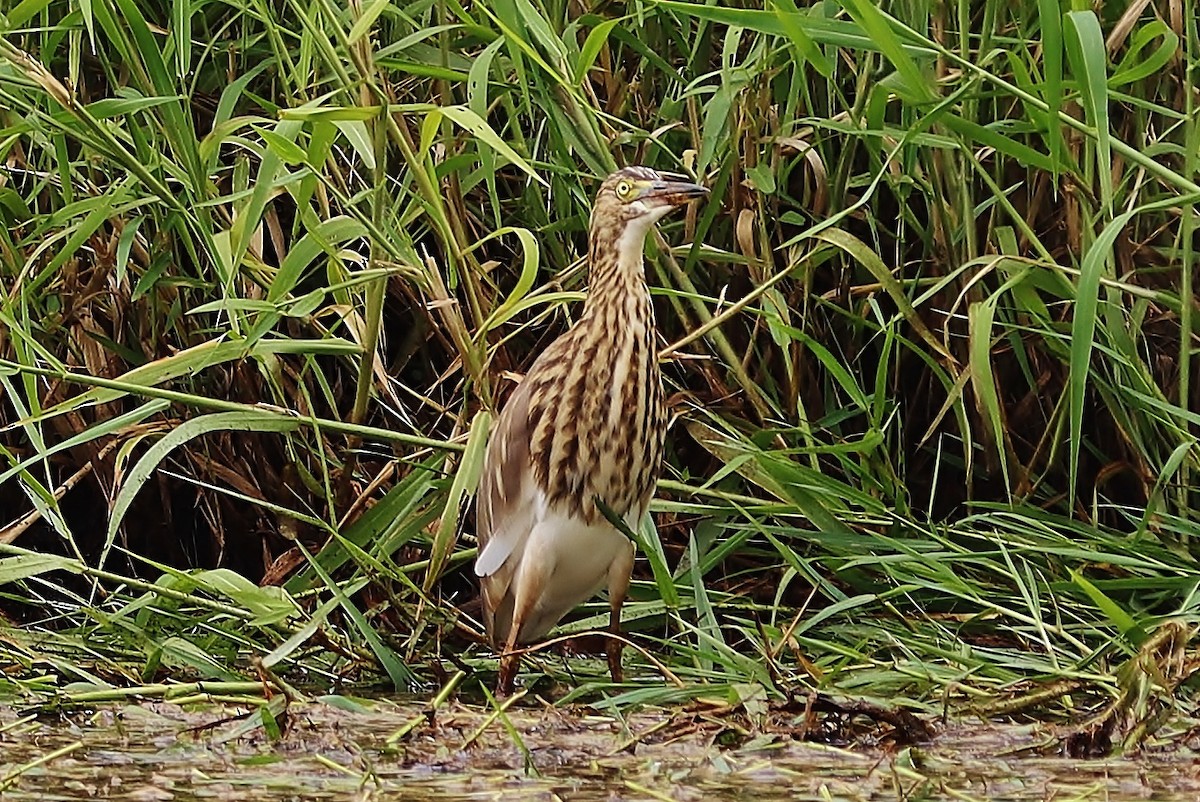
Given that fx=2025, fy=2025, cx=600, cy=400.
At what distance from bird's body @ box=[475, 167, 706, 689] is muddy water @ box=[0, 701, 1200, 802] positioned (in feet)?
1.74

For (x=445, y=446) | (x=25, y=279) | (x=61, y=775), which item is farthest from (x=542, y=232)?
(x=61, y=775)

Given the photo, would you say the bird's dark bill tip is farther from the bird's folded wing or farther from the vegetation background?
the bird's folded wing

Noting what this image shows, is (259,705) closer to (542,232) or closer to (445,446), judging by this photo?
(445,446)

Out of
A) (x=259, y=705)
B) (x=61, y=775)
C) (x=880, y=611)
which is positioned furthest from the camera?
(x=880, y=611)

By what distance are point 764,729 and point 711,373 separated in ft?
3.51

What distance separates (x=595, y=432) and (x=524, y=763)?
3.03 feet

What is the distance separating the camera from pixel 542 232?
362cm

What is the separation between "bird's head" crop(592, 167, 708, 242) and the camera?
3.18m

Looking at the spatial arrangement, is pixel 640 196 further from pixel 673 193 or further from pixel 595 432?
pixel 595 432

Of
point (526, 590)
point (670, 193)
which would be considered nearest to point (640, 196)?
point (670, 193)

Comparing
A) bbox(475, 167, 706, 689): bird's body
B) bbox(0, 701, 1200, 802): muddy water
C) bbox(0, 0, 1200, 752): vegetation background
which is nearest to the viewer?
bbox(0, 701, 1200, 802): muddy water

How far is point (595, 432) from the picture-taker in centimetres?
325

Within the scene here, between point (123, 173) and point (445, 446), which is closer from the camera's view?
point (445, 446)

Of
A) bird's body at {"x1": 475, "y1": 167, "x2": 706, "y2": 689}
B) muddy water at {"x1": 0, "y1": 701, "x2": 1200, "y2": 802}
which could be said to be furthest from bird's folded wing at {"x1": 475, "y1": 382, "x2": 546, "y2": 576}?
muddy water at {"x1": 0, "y1": 701, "x2": 1200, "y2": 802}
